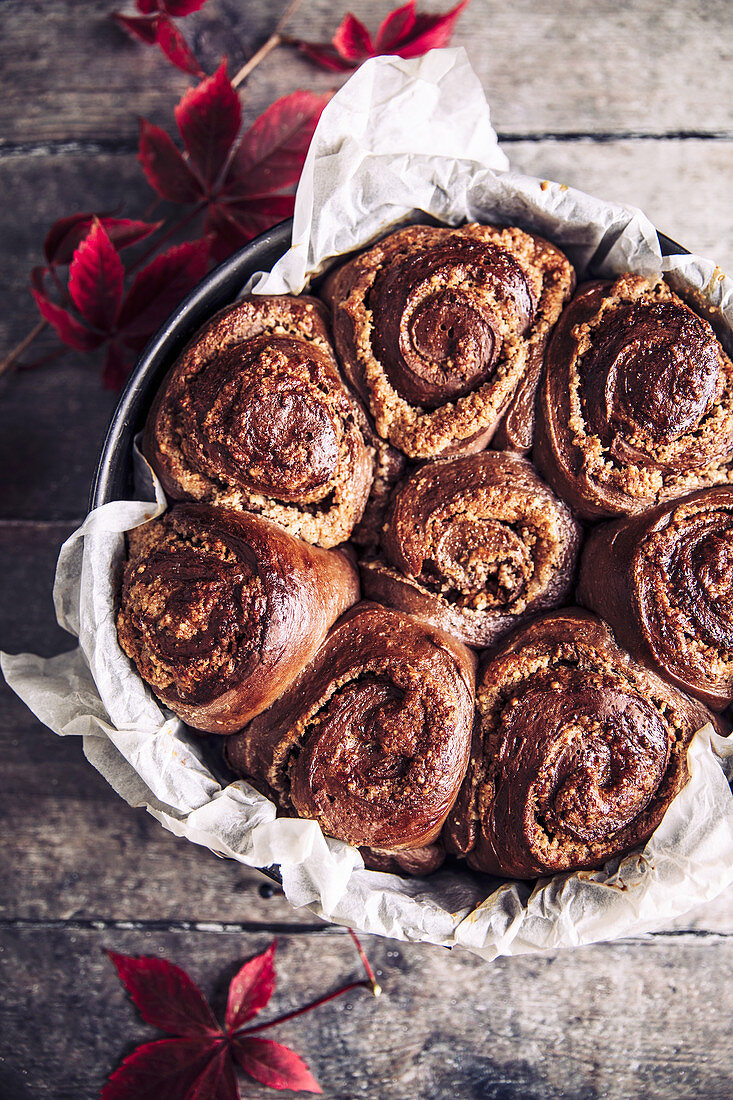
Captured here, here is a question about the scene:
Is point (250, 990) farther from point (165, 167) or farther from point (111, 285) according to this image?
point (165, 167)

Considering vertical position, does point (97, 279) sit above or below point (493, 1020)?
above

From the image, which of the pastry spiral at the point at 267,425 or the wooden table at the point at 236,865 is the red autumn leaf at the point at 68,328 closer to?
the wooden table at the point at 236,865

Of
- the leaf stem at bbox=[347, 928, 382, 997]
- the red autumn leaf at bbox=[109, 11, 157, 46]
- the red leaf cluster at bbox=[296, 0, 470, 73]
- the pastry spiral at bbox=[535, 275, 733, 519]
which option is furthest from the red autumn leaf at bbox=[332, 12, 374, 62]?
the leaf stem at bbox=[347, 928, 382, 997]

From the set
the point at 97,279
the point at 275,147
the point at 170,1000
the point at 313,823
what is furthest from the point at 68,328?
the point at 170,1000

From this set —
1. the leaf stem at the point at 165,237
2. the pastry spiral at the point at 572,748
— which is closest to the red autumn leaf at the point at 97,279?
the leaf stem at the point at 165,237

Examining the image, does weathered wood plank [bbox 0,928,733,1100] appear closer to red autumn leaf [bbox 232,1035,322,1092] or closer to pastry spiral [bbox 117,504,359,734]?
red autumn leaf [bbox 232,1035,322,1092]

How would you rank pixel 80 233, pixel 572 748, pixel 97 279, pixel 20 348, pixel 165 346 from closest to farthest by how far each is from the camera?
pixel 572 748 < pixel 165 346 < pixel 97 279 < pixel 80 233 < pixel 20 348

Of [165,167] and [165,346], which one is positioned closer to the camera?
[165,346]
